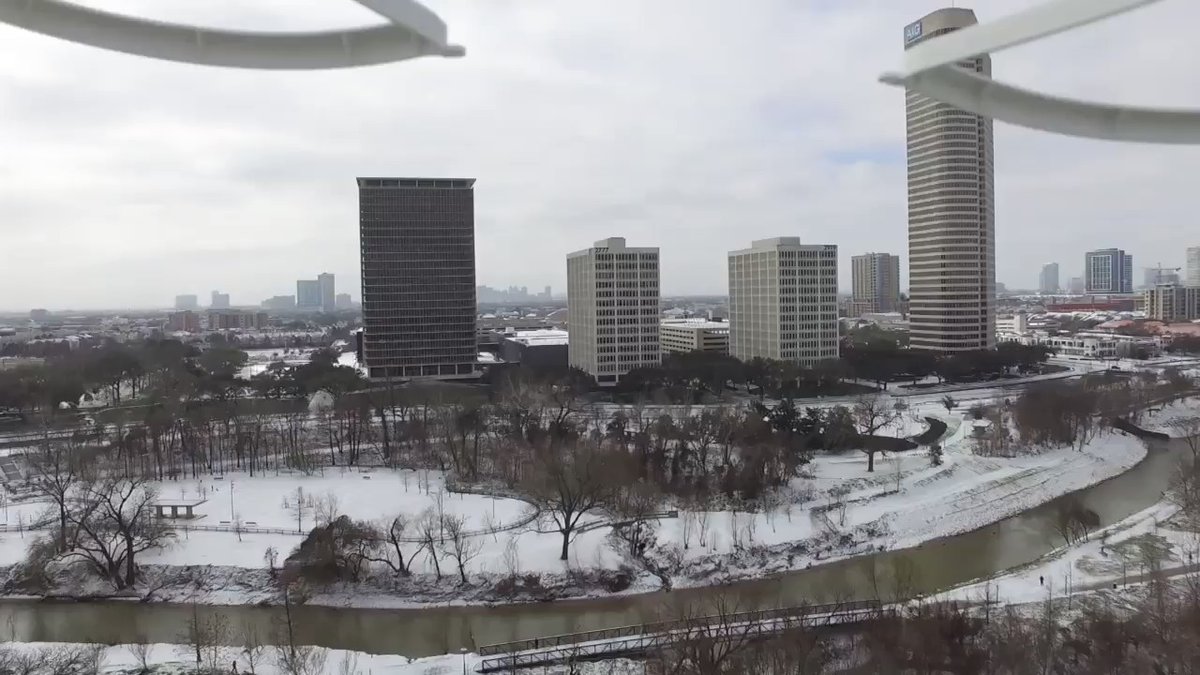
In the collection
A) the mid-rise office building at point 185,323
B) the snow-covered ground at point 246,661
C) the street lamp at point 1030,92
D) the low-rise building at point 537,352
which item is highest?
the street lamp at point 1030,92

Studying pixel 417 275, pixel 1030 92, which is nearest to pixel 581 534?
pixel 1030 92

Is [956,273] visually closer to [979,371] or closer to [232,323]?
[979,371]

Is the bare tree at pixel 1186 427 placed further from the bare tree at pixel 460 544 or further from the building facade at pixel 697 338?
the building facade at pixel 697 338

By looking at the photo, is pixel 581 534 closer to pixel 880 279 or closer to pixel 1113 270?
pixel 880 279

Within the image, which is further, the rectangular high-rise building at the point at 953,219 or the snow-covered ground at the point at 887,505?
the rectangular high-rise building at the point at 953,219

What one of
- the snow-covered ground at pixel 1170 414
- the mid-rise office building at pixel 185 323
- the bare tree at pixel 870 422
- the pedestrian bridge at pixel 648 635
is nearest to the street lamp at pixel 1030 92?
the pedestrian bridge at pixel 648 635

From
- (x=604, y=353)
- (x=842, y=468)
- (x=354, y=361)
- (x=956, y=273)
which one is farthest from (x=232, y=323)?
(x=842, y=468)
